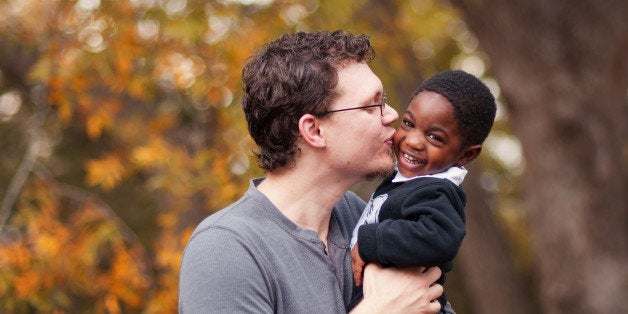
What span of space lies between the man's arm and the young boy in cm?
4

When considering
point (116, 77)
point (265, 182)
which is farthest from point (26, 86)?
point (265, 182)

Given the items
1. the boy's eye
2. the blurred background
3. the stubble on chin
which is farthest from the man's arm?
the blurred background

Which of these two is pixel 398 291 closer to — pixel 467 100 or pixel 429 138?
pixel 429 138

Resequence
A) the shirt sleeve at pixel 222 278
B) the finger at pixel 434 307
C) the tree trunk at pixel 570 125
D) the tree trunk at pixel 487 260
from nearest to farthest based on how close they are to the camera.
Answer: the shirt sleeve at pixel 222 278 → the finger at pixel 434 307 → the tree trunk at pixel 570 125 → the tree trunk at pixel 487 260

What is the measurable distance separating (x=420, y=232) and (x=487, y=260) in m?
6.44

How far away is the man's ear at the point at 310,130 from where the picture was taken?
8.49ft

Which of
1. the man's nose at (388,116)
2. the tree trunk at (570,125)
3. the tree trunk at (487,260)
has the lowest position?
the tree trunk at (487,260)

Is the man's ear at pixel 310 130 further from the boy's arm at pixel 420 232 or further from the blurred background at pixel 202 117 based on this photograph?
the blurred background at pixel 202 117

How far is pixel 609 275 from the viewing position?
641cm

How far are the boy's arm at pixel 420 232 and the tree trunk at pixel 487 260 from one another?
6083mm

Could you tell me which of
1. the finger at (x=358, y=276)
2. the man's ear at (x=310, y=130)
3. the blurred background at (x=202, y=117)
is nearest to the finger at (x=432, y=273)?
the finger at (x=358, y=276)

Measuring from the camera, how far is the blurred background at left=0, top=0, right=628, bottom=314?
16.6 feet

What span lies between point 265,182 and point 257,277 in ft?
1.58

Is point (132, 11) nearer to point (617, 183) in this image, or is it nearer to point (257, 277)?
point (257, 277)
